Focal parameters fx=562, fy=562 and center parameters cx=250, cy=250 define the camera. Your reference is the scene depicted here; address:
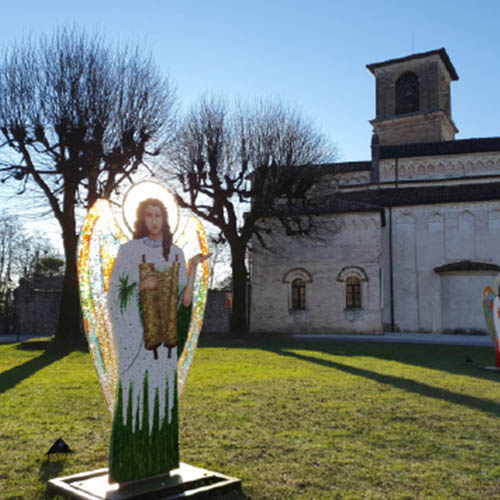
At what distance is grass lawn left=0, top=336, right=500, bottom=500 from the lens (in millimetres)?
5379

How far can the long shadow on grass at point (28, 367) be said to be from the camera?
1201cm

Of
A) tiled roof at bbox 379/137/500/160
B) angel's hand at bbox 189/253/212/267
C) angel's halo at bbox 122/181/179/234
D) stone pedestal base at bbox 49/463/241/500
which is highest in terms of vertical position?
tiled roof at bbox 379/137/500/160

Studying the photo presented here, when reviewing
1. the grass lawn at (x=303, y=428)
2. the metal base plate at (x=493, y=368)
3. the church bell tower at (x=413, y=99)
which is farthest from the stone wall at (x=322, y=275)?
the grass lawn at (x=303, y=428)

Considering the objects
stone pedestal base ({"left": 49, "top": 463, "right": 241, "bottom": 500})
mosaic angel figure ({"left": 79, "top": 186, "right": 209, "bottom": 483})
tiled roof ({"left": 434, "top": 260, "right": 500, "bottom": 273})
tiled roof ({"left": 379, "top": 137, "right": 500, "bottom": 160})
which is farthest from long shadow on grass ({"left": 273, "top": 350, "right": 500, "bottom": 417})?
tiled roof ({"left": 379, "top": 137, "right": 500, "bottom": 160})

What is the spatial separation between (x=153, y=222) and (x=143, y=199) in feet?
0.84

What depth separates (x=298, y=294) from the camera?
3181cm

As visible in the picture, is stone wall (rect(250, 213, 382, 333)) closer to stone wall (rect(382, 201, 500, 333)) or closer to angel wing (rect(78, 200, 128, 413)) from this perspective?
stone wall (rect(382, 201, 500, 333))

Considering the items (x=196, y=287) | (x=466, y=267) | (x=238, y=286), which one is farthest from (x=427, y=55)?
(x=196, y=287)

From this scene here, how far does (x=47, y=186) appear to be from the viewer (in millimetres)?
20312

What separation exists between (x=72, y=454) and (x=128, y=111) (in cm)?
1628

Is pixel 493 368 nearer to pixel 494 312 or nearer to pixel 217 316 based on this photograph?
pixel 494 312

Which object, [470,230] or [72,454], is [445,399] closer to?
[72,454]

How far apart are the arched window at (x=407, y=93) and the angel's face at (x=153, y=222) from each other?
1648 inches

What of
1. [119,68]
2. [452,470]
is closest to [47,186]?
[119,68]
